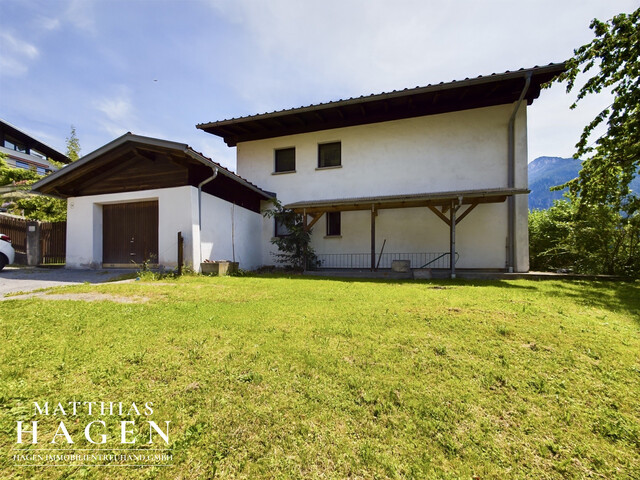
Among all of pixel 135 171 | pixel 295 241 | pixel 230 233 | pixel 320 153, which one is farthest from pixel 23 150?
pixel 295 241

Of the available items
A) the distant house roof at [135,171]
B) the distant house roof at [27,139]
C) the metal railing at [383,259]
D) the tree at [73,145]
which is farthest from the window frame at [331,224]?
the distant house roof at [27,139]

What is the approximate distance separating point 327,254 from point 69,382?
9.47 meters

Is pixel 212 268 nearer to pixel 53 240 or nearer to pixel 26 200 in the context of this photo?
pixel 53 240

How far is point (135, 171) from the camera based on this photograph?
902cm

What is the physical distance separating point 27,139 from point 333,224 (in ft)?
118

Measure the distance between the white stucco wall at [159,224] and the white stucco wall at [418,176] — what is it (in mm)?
4178

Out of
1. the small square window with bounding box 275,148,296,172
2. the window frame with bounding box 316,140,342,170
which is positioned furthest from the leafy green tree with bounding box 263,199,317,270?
the window frame with bounding box 316,140,342,170

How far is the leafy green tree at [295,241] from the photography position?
9930 mm

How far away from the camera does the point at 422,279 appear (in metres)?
8.10

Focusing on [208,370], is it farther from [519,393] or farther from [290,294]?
[290,294]

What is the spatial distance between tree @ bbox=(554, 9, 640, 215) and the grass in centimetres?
632

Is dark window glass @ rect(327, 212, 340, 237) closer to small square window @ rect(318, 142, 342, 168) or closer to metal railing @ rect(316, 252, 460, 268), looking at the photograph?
metal railing @ rect(316, 252, 460, 268)

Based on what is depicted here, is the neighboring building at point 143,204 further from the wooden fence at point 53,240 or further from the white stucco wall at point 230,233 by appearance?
the wooden fence at point 53,240

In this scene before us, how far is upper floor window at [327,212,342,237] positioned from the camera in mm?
11477
